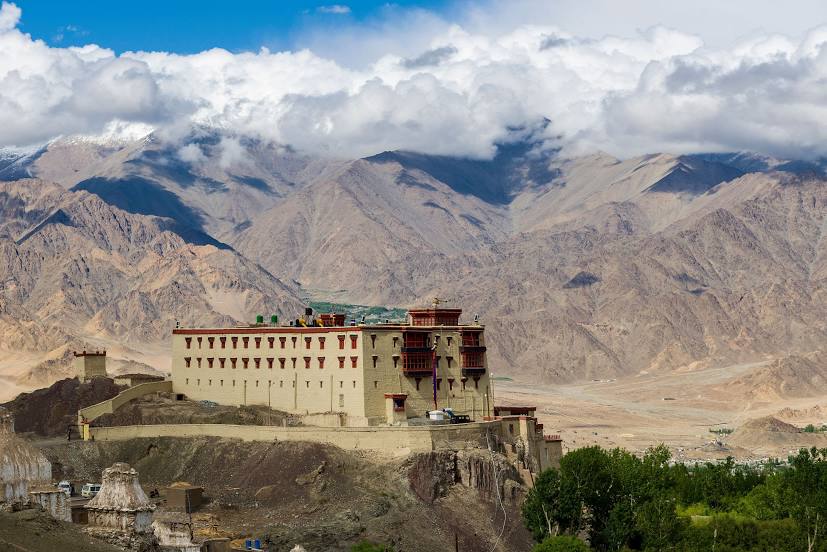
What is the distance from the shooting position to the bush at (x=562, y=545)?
111750mm

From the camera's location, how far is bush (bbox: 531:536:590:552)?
367 feet

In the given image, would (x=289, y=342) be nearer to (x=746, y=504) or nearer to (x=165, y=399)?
(x=165, y=399)

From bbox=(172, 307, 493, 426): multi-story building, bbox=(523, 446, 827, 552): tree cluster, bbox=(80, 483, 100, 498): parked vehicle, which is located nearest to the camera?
bbox=(80, 483, 100, 498): parked vehicle

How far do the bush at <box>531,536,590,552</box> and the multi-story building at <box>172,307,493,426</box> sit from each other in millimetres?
37013

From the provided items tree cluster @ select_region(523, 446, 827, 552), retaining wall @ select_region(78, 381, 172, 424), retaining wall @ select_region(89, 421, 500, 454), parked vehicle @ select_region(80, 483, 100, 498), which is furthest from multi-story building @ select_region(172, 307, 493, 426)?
parked vehicle @ select_region(80, 483, 100, 498)

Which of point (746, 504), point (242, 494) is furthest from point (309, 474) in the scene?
point (746, 504)

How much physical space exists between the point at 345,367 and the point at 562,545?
43.3 meters

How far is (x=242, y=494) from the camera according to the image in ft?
449

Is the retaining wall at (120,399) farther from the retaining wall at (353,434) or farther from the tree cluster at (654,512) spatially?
the tree cluster at (654,512)

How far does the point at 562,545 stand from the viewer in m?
113

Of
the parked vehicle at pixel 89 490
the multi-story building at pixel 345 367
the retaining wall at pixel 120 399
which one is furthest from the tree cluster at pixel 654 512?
the retaining wall at pixel 120 399

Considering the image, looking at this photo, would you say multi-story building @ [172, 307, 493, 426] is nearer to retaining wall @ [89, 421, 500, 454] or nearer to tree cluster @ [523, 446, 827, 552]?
retaining wall @ [89, 421, 500, 454]

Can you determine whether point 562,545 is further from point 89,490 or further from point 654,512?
point 89,490

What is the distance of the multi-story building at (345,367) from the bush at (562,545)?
3701 centimetres
